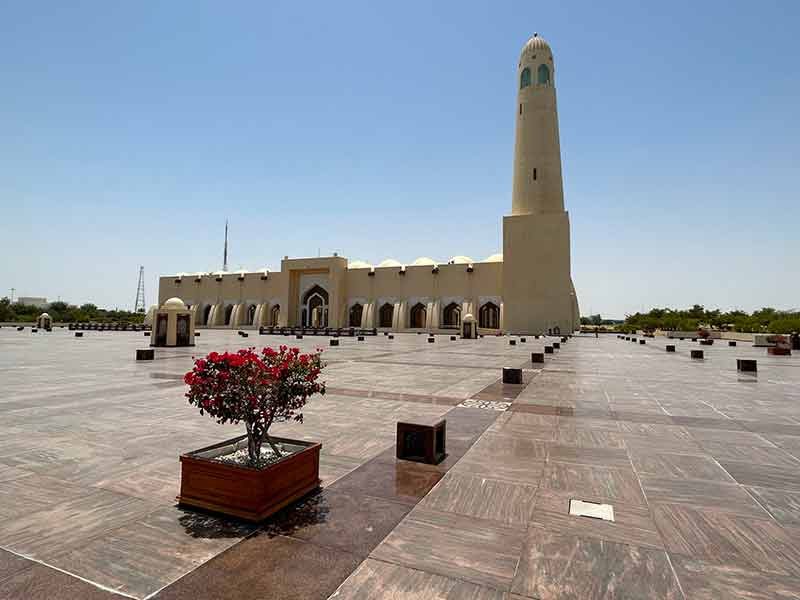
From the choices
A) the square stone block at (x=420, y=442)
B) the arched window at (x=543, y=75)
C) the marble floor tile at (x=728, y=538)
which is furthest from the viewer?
the arched window at (x=543, y=75)

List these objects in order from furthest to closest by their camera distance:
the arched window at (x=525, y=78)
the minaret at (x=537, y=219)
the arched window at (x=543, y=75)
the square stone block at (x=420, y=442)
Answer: the arched window at (x=525, y=78)
the arched window at (x=543, y=75)
the minaret at (x=537, y=219)
the square stone block at (x=420, y=442)

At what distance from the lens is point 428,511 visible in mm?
3066

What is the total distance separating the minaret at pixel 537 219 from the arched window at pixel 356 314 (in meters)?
17.0

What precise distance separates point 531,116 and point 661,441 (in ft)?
143

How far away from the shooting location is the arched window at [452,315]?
46469mm

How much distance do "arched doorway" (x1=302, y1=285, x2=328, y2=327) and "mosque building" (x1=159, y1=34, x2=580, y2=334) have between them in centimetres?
12

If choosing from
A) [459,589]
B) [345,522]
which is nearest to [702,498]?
[459,589]

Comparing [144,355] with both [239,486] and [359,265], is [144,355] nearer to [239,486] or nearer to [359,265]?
[239,486]

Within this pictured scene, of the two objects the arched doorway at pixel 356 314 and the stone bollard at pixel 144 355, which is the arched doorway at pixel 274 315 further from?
the stone bollard at pixel 144 355

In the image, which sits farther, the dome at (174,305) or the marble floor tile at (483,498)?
the dome at (174,305)

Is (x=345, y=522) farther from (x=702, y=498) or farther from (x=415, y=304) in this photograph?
(x=415, y=304)

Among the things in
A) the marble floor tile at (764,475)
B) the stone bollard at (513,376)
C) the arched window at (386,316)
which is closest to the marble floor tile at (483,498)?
the marble floor tile at (764,475)

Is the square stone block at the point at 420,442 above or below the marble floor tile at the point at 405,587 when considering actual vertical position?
above

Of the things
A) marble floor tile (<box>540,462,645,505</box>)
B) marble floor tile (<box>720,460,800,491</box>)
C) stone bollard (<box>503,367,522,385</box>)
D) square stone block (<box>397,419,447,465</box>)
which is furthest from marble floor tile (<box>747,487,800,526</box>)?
stone bollard (<box>503,367,522,385</box>)
